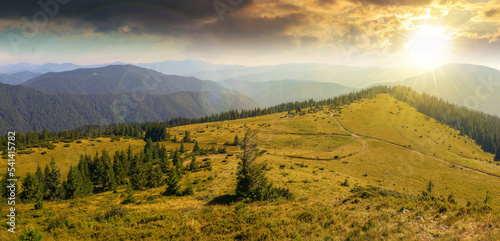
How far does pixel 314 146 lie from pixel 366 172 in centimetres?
3433

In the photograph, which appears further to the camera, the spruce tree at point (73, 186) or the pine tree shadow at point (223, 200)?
the spruce tree at point (73, 186)

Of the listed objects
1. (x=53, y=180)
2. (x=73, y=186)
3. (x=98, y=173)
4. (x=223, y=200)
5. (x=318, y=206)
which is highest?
(x=318, y=206)

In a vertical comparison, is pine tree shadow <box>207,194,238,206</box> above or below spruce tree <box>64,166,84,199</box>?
above

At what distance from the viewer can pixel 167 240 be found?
14891 millimetres

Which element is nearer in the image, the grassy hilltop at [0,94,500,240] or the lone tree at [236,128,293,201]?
the grassy hilltop at [0,94,500,240]

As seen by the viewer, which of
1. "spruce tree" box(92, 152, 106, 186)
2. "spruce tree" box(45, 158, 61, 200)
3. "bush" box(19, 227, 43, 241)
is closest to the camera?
"bush" box(19, 227, 43, 241)

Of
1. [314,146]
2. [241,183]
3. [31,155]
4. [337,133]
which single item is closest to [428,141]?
[337,133]

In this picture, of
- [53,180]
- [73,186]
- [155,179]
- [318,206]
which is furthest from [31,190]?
[318,206]

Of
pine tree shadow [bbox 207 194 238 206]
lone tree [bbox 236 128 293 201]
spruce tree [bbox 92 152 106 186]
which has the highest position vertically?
lone tree [bbox 236 128 293 201]

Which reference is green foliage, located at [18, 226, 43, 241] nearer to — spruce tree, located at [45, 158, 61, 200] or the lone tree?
the lone tree

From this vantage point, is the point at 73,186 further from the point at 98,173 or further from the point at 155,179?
the point at 155,179

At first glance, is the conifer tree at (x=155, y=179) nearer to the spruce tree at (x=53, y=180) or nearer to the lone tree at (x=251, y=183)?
the spruce tree at (x=53, y=180)

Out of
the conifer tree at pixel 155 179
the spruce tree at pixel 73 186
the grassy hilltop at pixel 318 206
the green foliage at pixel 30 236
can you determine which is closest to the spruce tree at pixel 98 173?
the spruce tree at pixel 73 186

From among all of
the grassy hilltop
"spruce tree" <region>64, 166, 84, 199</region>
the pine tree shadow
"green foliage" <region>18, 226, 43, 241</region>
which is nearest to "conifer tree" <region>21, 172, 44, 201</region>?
"spruce tree" <region>64, 166, 84, 199</region>
